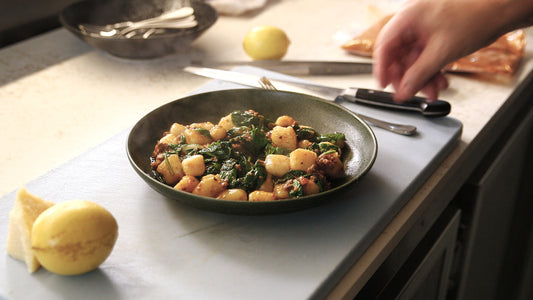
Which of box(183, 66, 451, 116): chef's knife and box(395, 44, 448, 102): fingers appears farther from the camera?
box(183, 66, 451, 116): chef's knife

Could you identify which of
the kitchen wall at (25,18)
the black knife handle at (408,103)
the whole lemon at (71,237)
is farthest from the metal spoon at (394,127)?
the kitchen wall at (25,18)

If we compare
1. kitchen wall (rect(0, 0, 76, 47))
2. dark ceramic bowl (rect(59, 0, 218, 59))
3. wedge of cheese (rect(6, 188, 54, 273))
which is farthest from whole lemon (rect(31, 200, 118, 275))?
kitchen wall (rect(0, 0, 76, 47))

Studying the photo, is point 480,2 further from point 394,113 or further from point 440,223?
point 440,223

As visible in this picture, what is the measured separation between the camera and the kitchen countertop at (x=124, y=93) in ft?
3.40

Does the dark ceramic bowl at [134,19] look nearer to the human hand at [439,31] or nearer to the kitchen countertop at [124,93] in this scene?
the kitchen countertop at [124,93]

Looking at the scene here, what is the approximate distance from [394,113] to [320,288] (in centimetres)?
59

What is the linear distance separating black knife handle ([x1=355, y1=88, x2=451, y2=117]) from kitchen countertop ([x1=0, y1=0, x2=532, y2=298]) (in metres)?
0.09

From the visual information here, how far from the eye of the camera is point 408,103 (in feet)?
3.83

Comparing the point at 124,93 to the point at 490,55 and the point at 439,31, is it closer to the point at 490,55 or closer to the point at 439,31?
A: the point at 439,31

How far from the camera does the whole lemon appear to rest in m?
0.68

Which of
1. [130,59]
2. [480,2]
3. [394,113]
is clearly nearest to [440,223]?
[394,113]

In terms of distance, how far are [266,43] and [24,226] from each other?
3.10ft

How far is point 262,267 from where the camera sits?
738 millimetres

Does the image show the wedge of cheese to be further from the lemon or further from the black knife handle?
the lemon
